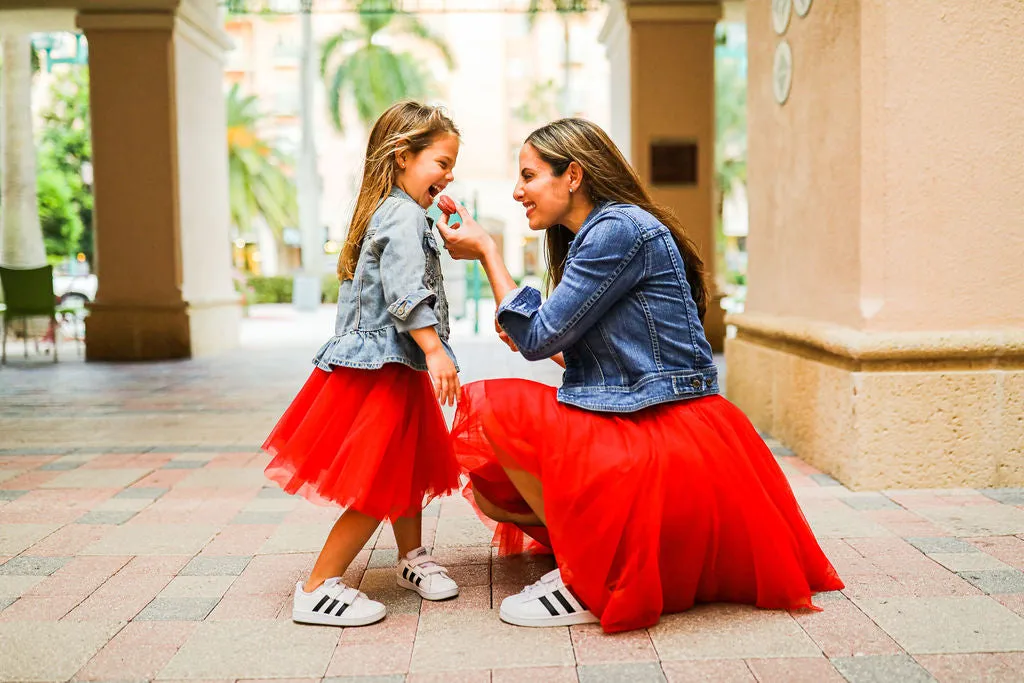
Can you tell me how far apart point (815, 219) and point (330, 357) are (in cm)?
305

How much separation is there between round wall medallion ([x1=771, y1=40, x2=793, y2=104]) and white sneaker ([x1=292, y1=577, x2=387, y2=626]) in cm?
379

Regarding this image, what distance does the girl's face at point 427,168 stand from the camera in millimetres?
2969

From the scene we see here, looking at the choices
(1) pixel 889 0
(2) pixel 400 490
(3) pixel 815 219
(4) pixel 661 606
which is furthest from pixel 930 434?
(2) pixel 400 490

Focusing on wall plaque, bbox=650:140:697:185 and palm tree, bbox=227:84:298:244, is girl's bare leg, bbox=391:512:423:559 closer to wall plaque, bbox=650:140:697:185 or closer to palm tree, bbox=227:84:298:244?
wall plaque, bbox=650:140:697:185

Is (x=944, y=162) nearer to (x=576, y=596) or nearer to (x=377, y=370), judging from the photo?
(x=576, y=596)

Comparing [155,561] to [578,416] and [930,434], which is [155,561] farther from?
[930,434]

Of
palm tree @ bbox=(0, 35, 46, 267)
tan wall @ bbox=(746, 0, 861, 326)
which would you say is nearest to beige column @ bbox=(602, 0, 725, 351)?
tan wall @ bbox=(746, 0, 861, 326)

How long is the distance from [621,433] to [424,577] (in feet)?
2.63

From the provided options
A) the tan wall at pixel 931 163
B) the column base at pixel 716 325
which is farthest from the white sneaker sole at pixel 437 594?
the column base at pixel 716 325

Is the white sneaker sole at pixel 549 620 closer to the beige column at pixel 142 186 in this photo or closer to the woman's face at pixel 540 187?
the woman's face at pixel 540 187

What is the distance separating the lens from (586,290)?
2807 millimetres

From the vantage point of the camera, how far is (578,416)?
2.87 meters

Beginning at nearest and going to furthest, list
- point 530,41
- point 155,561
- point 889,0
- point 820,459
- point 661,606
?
point 661,606 → point 155,561 → point 889,0 → point 820,459 → point 530,41

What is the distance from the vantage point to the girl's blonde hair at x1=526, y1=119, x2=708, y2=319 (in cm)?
295
